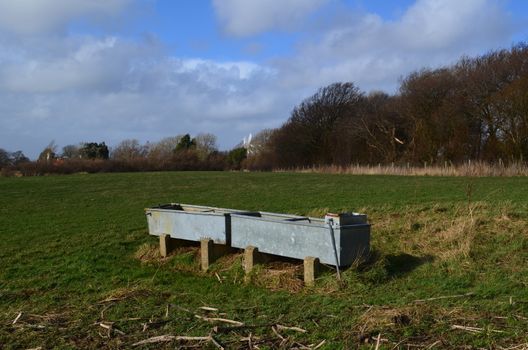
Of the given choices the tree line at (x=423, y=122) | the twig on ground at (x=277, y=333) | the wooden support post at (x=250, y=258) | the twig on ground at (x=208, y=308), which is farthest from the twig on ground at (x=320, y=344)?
the tree line at (x=423, y=122)

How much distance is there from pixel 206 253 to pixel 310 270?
2105mm

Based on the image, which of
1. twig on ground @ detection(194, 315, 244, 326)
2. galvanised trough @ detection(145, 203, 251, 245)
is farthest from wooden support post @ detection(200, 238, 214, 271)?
twig on ground @ detection(194, 315, 244, 326)

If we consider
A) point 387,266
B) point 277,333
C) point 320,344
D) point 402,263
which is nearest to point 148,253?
point 387,266

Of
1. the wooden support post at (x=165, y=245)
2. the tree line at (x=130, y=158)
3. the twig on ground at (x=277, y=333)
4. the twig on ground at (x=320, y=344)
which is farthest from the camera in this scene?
the tree line at (x=130, y=158)

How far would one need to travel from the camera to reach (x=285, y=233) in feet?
25.9

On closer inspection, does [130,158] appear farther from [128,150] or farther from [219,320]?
[219,320]

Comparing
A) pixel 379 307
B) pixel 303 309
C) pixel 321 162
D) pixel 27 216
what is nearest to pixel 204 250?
pixel 303 309

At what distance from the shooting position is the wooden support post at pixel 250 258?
26.6 ft

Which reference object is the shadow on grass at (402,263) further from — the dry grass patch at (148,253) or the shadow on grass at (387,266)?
the dry grass patch at (148,253)

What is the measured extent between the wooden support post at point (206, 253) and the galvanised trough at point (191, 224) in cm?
12

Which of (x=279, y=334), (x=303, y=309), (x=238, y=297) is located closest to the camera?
(x=279, y=334)

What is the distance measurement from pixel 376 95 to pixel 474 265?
56.8 metres

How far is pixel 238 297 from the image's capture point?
7.17 m

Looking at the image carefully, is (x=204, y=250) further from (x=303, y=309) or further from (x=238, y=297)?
(x=303, y=309)
